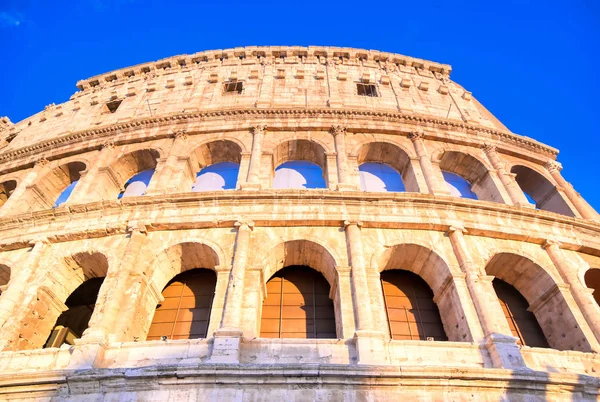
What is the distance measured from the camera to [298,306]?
1029cm

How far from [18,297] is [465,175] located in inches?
565

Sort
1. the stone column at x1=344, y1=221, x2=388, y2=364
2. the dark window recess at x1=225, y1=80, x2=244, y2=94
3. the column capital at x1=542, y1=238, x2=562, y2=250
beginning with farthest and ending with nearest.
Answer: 1. the dark window recess at x1=225, y1=80, x2=244, y2=94
2. the column capital at x1=542, y1=238, x2=562, y2=250
3. the stone column at x1=344, y1=221, x2=388, y2=364

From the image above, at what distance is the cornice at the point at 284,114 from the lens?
14852 mm

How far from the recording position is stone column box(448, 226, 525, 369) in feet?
26.9

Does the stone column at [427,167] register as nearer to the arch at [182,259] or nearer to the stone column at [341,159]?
the stone column at [341,159]

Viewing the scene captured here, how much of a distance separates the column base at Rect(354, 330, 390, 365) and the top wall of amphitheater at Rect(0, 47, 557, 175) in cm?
821

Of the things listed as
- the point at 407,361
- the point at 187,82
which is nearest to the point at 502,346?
the point at 407,361

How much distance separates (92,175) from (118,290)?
619 cm

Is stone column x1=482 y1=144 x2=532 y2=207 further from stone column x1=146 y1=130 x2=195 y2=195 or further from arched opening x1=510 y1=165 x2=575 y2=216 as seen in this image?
stone column x1=146 y1=130 x2=195 y2=195

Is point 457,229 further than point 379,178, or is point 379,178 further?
point 379,178

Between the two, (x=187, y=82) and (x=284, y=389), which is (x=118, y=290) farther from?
(x=187, y=82)

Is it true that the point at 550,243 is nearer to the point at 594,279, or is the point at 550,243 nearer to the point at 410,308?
the point at 594,279

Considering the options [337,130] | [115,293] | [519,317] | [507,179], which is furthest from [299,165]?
[519,317]

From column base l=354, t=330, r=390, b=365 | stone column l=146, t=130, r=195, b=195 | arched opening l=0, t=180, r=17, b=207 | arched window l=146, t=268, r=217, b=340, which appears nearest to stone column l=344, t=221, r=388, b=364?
column base l=354, t=330, r=390, b=365
